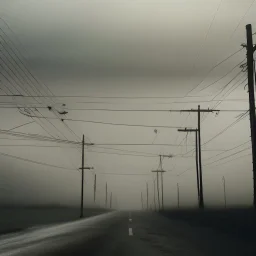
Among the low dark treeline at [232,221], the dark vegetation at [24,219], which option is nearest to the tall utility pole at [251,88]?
the low dark treeline at [232,221]

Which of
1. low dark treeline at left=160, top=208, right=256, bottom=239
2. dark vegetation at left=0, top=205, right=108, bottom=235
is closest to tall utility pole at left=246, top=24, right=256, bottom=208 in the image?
low dark treeline at left=160, top=208, right=256, bottom=239

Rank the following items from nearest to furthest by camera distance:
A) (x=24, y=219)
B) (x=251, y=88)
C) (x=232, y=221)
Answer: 1. (x=232, y=221)
2. (x=251, y=88)
3. (x=24, y=219)

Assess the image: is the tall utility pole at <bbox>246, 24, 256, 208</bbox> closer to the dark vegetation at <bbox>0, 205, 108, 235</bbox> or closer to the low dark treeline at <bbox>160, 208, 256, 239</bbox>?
the low dark treeline at <bbox>160, 208, 256, 239</bbox>

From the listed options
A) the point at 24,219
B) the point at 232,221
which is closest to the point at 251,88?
the point at 232,221

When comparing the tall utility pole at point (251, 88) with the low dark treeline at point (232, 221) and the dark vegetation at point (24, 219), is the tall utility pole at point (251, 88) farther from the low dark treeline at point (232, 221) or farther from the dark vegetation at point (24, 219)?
the dark vegetation at point (24, 219)

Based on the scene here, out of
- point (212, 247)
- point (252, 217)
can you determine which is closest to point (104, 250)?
point (212, 247)

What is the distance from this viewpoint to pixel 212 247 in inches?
626

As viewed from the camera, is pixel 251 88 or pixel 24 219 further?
pixel 24 219

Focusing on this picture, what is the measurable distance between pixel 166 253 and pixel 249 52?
1547 centimetres

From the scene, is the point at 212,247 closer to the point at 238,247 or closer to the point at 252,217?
the point at 238,247

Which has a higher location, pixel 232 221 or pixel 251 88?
pixel 251 88

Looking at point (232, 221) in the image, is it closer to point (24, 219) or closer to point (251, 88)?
point (251, 88)

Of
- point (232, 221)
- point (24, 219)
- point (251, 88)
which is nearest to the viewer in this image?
point (232, 221)

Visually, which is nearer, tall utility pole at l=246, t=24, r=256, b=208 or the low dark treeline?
the low dark treeline
